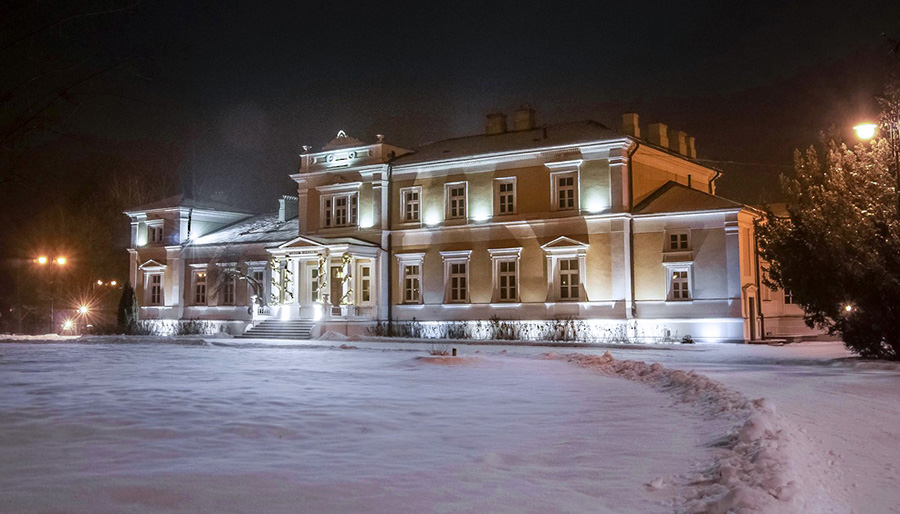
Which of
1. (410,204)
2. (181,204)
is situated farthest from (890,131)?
(181,204)

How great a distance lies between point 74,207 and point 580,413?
203ft

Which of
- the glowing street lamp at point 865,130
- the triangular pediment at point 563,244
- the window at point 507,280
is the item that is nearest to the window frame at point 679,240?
the triangular pediment at point 563,244

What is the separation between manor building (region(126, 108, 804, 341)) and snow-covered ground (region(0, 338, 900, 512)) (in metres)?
16.5

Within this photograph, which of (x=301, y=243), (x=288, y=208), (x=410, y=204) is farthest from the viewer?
(x=288, y=208)

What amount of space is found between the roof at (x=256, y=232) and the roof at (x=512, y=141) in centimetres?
814

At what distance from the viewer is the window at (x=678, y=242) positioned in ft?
105

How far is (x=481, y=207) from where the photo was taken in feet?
119

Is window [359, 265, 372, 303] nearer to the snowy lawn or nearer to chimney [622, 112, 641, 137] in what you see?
chimney [622, 112, 641, 137]

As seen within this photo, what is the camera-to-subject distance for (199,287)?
44.0 metres

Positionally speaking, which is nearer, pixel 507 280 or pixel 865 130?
pixel 865 130

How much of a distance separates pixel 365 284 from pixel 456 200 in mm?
5688

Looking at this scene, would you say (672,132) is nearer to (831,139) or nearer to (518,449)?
(831,139)

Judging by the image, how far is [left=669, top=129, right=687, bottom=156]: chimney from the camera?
128 feet

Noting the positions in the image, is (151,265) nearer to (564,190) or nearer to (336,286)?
(336,286)
